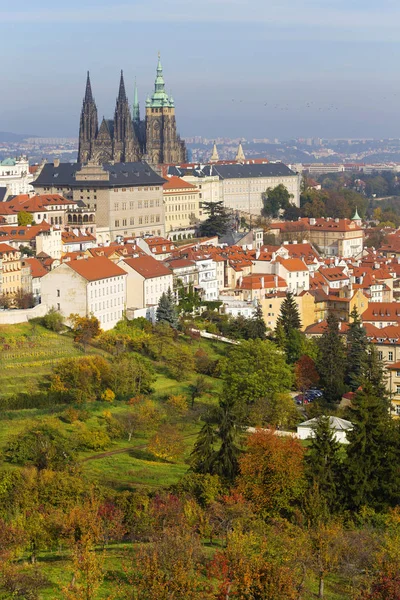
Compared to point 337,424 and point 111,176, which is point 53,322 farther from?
point 111,176

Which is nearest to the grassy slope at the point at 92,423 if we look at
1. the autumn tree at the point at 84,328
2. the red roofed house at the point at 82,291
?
the autumn tree at the point at 84,328

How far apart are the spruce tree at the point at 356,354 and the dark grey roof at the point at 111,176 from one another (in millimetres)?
31023

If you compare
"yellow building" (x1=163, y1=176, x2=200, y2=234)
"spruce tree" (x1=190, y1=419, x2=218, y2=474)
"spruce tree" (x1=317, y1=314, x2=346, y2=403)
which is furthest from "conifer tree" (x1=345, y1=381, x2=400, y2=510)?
"yellow building" (x1=163, y1=176, x2=200, y2=234)

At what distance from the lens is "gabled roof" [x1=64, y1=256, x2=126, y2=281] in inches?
2210

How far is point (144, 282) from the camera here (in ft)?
195

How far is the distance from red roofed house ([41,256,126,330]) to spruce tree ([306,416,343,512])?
2306 centimetres

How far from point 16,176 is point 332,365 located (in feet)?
175

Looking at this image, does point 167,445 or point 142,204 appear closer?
point 167,445

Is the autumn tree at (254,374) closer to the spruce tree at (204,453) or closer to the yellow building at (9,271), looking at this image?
the spruce tree at (204,453)

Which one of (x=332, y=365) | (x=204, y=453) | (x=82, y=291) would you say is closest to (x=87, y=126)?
(x=82, y=291)

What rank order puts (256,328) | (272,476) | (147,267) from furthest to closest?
(147,267), (256,328), (272,476)

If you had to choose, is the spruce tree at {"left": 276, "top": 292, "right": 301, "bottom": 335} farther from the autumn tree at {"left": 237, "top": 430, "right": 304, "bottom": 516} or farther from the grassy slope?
the autumn tree at {"left": 237, "top": 430, "right": 304, "bottom": 516}

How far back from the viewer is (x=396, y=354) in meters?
56.2

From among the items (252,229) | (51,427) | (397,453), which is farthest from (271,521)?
(252,229)
